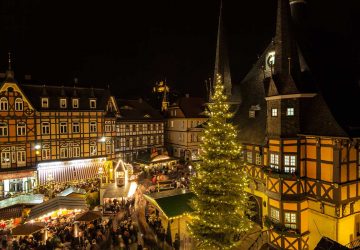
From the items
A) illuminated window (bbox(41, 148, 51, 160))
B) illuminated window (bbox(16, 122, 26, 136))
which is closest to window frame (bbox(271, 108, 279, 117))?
illuminated window (bbox(41, 148, 51, 160))

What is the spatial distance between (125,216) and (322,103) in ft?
57.3

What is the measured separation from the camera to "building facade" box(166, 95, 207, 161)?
4878cm

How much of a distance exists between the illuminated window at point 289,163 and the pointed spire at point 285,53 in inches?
161

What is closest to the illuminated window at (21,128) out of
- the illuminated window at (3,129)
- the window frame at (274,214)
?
the illuminated window at (3,129)

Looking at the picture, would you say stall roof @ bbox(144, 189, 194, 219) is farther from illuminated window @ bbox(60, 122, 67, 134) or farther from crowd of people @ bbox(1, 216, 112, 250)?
illuminated window @ bbox(60, 122, 67, 134)

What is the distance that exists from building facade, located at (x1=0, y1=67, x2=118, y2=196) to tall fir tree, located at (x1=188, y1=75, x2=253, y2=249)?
23885mm

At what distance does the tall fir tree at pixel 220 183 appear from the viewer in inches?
611

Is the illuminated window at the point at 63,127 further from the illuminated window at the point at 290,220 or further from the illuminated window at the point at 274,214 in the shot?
the illuminated window at the point at 290,220

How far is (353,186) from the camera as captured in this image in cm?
1712

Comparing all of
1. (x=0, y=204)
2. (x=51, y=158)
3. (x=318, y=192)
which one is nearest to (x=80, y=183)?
(x=51, y=158)

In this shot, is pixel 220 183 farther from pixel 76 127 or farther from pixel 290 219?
pixel 76 127

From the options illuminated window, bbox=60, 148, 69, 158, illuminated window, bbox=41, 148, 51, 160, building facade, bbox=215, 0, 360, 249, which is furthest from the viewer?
illuminated window, bbox=60, 148, 69, 158

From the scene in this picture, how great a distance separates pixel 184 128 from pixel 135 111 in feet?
28.9

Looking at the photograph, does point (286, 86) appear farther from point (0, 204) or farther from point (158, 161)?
point (158, 161)
